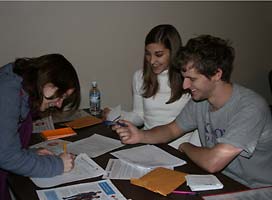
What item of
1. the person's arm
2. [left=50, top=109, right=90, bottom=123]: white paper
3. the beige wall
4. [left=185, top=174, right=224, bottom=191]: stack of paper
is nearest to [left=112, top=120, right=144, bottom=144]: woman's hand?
the person's arm

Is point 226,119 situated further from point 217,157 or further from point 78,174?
point 78,174

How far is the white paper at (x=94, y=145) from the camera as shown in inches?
65.5

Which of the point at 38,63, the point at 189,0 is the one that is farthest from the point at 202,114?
the point at 189,0

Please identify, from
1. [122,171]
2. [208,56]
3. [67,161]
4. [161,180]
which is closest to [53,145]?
[67,161]

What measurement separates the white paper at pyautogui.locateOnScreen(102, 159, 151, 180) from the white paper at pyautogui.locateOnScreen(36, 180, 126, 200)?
0.08 m

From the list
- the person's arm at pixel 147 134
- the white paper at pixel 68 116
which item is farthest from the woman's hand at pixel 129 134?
the white paper at pixel 68 116

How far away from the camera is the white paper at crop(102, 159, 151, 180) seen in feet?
4.60

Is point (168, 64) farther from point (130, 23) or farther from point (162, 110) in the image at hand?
point (130, 23)

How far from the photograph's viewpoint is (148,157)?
1.60 meters

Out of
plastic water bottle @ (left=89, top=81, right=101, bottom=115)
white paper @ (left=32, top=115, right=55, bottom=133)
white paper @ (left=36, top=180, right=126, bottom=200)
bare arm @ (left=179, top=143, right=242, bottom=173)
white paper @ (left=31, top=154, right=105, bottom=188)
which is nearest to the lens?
white paper @ (left=36, top=180, right=126, bottom=200)

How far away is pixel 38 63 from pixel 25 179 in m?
0.48

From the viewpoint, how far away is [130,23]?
2.84 metres

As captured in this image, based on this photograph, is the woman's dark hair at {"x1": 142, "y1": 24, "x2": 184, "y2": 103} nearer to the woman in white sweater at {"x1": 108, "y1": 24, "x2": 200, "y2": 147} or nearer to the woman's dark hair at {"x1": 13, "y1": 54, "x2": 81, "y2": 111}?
Result: the woman in white sweater at {"x1": 108, "y1": 24, "x2": 200, "y2": 147}

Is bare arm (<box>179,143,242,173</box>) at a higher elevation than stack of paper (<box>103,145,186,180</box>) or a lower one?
higher
